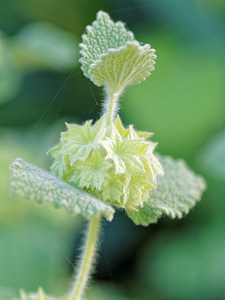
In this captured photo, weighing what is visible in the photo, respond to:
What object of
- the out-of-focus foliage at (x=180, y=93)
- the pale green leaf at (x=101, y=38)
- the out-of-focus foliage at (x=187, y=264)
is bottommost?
the out-of-focus foliage at (x=187, y=264)

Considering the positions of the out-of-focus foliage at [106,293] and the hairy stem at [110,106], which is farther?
the out-of-focus foliage at [106,293]

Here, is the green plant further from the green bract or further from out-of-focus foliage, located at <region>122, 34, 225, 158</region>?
out-of-focus foliage, located at <region>122, 34, 225, 158</region>

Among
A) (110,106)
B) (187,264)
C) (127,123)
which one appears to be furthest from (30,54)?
(110,106)

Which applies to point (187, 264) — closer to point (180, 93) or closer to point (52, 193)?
point (180, 93)

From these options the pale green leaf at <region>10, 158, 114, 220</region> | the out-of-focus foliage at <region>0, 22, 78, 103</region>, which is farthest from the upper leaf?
the out-of-focus foliage at <region>0, 22, 78, 103</region>

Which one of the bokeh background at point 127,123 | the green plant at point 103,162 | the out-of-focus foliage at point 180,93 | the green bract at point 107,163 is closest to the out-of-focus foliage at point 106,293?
the bokeh background at point 127,123

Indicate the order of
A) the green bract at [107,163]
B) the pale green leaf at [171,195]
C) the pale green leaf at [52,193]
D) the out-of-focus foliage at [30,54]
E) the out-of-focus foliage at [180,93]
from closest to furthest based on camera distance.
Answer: the pale green leaf at [52,193], the green bract at [107,163], the pale green leaf at [171,195], the out-of-focus foliage at [30,54], the out-of-focus foliage at [180,93]

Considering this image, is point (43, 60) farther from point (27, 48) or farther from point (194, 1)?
point (194, 1)

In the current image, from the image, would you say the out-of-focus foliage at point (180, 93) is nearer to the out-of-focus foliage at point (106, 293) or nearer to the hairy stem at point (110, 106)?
the out-of-focus foliage at point (106, 293)
